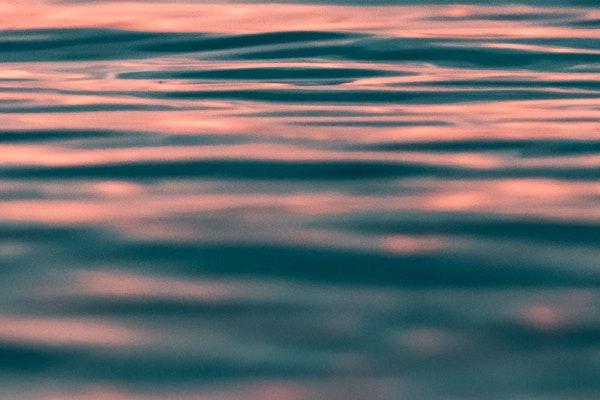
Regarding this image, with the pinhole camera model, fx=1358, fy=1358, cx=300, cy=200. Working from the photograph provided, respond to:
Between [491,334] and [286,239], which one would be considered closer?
[491,334]

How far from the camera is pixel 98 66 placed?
3.76 metres

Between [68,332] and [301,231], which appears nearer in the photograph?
[68,332]

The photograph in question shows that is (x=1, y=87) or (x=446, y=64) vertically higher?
(x=446, y=64)

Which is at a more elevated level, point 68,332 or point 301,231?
point 301,231

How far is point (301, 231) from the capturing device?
5.85 ft

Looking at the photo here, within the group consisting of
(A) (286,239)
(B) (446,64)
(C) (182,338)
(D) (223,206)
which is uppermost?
(B) (446,64)

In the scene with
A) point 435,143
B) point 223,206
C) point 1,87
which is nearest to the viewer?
point 223,206

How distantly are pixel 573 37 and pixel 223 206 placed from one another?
251cm

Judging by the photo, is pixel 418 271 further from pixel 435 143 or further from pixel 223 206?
pixel 435 143

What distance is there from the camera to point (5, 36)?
14.0 feet

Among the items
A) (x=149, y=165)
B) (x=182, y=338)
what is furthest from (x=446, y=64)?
(x=182, y=338)

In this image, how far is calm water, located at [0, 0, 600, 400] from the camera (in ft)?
4.21

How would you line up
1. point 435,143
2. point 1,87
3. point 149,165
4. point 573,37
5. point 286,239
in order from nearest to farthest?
1. point 286,239
2. point 149,165
3. point 435,143
4. point 1,87
5. point 573,37

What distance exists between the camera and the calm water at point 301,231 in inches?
50.5
